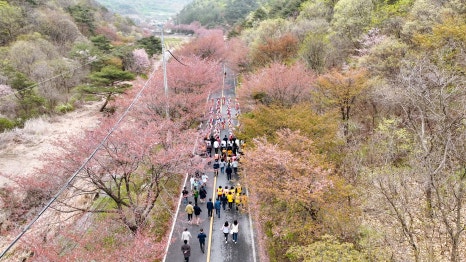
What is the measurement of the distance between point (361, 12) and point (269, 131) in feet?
65.6

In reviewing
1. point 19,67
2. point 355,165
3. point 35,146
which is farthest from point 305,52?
point 19,67

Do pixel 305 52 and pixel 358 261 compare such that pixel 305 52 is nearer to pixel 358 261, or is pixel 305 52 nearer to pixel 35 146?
pixel 358 261

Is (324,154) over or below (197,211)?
over

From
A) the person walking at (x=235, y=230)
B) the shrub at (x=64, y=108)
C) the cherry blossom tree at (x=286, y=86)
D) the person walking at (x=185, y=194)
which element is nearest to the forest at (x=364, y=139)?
the cherry blossom tree at (x=286, y=86)

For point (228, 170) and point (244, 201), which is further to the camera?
point (228, 170)

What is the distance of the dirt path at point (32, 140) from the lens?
28.1 m

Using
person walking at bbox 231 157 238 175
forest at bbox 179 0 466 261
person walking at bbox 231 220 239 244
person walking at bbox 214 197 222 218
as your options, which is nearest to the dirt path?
person walking at bbox 231 157 238 175

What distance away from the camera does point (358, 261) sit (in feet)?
35.9

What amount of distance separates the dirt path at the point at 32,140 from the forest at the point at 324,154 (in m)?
2.46

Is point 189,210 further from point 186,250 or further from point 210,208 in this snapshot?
point 186,250

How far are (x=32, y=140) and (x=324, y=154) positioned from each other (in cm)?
2827

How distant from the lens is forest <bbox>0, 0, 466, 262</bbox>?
12.5m

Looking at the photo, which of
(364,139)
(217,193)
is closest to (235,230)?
(217,193)

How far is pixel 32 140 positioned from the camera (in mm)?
32625
